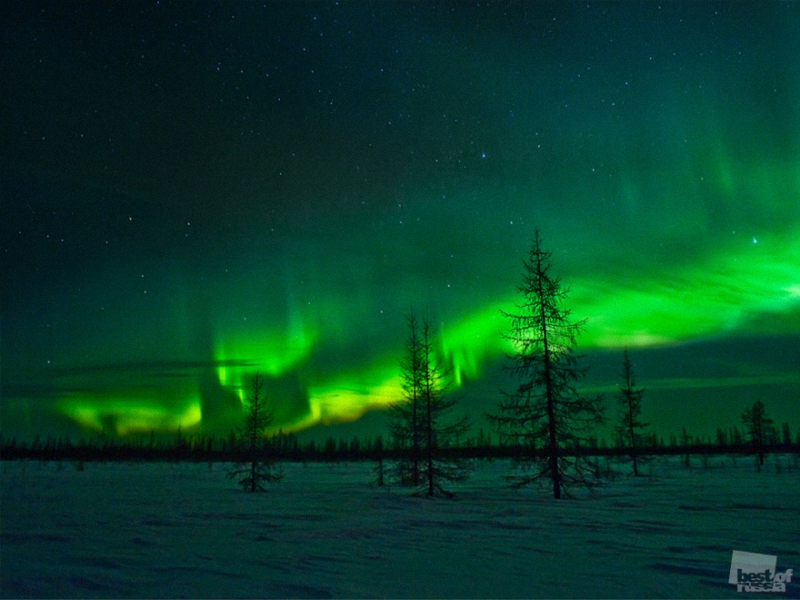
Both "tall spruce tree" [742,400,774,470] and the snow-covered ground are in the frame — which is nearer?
the snow-covered ground

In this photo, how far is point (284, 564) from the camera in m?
9.85

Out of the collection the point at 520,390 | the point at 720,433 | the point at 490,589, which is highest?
the point at 520,390

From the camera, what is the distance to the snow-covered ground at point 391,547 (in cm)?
821

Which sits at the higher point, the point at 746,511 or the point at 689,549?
the point at 689,549

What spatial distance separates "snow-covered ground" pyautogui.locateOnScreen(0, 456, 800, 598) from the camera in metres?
8.21

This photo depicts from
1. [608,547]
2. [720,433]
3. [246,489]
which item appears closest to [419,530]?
[608,547]

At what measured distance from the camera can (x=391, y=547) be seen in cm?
1170

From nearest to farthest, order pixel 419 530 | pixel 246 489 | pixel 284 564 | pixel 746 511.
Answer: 1. pixel 284 564
2. pixel 419 530
3. pixel 746 511
4. pixel 246 489

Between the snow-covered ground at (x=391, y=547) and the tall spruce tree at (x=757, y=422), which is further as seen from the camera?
the tall spruce tree at (x=757, y=422)

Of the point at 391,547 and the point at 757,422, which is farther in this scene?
the point at 757,422

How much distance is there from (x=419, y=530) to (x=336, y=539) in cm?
270

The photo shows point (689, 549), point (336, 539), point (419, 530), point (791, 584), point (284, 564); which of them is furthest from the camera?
point (419, 530)

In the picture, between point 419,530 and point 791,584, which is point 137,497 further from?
point 791,584

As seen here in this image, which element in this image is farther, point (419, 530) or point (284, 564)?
point (419, 530)
